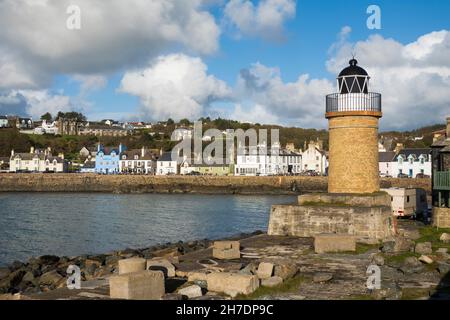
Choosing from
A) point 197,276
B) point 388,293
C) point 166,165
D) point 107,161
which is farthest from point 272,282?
point 107,161

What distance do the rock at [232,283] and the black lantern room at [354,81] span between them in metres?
12.3

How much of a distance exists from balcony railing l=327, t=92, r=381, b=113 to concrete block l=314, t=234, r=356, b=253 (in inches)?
277

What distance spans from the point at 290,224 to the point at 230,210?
2800 cm

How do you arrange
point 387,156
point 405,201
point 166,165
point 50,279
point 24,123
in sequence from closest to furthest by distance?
point 50,279
point 405,201
point 387,156
point 166,165
point 24,123

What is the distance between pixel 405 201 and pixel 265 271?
16.4 metres

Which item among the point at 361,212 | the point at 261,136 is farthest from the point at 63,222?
the point at 261,136

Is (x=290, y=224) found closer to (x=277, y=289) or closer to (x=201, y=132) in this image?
(x=277, y=289)

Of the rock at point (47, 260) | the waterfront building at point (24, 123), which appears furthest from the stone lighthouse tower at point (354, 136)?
the waterfront building at point (24, 123)

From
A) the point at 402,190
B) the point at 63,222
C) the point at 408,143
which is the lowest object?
the point at 63,222

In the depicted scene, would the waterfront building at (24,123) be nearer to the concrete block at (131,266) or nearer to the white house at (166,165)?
the white house at (166,165)

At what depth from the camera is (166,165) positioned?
3814 inches

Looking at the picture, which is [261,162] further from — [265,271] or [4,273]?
[265,271]

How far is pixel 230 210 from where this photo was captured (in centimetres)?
4684

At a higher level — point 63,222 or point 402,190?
point 402,190
